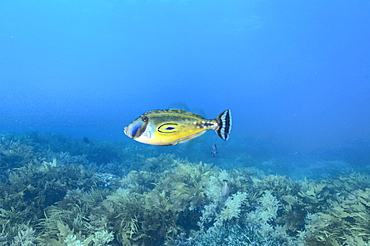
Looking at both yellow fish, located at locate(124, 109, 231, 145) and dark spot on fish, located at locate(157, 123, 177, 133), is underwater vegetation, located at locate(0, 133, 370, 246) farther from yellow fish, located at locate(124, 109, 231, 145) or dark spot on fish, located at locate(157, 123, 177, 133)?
dark spot on fish, located at locate(157, 123, 177, 133)

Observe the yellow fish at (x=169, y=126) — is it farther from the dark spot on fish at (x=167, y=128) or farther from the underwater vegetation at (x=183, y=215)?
the underwater vegetation at (x=183, y=215)

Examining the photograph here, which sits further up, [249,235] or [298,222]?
[298,222]

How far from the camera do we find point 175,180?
5691mm

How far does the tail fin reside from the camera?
5.28 feet

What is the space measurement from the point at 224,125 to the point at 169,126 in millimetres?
476

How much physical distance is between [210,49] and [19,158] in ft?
505

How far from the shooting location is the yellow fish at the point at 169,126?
57.3 inches

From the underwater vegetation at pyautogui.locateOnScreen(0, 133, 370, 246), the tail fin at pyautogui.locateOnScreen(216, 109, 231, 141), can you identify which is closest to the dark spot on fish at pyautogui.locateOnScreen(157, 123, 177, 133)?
the tail fin at pyautogui.locateOnScreen(216, 109, 231, 141)

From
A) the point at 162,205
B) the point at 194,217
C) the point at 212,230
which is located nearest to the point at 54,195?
the point at 162,205

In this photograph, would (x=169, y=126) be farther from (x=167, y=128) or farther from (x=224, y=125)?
(x=224, y=125)

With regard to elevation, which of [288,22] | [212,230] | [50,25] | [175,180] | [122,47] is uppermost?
[122,47]

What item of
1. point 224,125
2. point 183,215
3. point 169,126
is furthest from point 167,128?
point 183,215

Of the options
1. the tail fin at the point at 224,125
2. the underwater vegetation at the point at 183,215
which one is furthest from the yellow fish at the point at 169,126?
the underwater vegetation at the point at 183,215

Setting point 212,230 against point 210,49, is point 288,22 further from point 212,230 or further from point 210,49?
point 212,230
